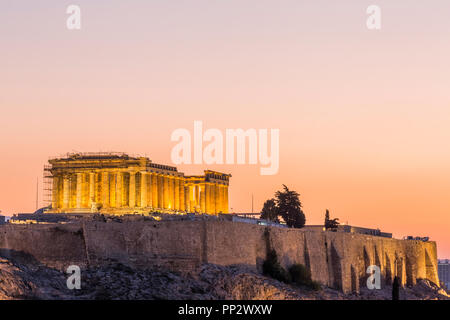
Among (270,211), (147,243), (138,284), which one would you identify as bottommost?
(138,284)

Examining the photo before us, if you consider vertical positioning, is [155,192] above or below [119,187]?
below

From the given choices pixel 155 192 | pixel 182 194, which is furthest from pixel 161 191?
pixel 182 194

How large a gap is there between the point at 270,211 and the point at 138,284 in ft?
144

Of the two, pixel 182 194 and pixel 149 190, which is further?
pixel 182 194

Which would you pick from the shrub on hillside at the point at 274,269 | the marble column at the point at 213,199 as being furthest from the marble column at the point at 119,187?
the shrub on hillside at the point at 274,269

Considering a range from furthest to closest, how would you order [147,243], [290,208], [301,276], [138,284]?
[290,208]
[301,276]
[147,243]
[138,284]

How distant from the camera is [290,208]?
10594cm

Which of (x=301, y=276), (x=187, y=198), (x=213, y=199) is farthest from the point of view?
(x=213, y=199)

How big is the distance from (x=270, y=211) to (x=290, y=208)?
2.96 meters

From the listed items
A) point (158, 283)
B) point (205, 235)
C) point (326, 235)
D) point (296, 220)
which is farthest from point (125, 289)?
point (296, 220)

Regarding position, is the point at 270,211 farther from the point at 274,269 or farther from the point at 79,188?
the point at 274,269

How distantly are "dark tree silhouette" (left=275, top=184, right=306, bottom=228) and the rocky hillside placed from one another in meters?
29.6
